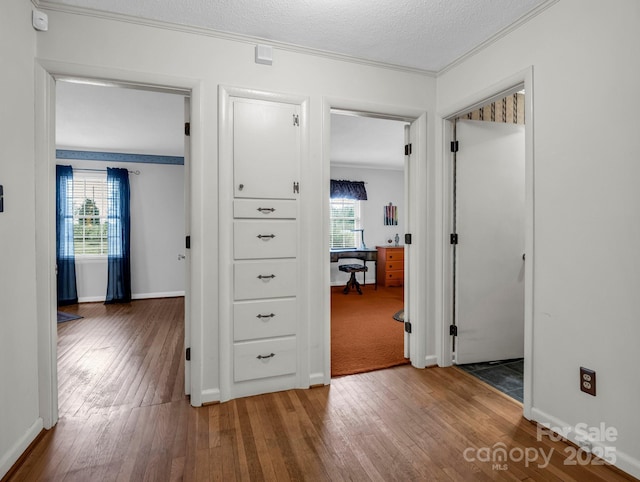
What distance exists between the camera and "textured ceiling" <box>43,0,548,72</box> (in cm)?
195

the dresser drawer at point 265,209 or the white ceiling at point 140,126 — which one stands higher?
the white ceiling at point 140,126

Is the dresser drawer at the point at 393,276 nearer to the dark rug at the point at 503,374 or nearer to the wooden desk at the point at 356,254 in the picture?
the wooden desk at the point at 356,254

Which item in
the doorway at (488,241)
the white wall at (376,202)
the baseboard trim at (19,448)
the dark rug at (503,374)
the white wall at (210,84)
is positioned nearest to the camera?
the baseboard trim at (19,448)

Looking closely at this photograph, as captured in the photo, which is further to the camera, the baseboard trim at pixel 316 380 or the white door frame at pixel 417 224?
the white door frame at pixel 417 224

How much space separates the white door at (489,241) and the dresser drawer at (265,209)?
1393mm

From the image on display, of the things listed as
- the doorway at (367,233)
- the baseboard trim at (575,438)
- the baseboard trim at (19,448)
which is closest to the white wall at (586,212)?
the baseboard trim at (575,438)

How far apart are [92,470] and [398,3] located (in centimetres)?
289

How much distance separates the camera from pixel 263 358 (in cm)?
236

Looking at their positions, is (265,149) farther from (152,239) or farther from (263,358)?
(152,239)

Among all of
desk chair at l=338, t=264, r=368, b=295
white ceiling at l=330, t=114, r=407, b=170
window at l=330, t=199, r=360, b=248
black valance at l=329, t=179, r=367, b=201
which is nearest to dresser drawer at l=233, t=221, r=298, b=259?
white ceiling at l=330, t=114, r=407, b=170

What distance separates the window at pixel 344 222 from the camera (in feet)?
23.1

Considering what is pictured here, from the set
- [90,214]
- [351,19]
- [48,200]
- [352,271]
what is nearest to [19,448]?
[48,200]

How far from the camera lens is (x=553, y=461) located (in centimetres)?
168

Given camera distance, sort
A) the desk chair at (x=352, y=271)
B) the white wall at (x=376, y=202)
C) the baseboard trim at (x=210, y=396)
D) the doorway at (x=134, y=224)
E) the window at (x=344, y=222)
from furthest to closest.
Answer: the white wall at (x=376, y=202), the window at (x=344, y=222), the desk chair at (x=352, y=271), the doorway at (x=134, y=224), the baseboard trim at (x=210, y=396)
